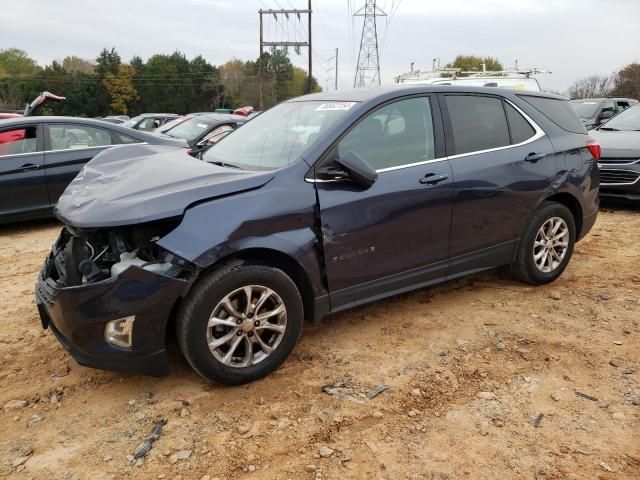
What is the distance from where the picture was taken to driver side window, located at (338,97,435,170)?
134 inches

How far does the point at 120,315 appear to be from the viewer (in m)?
2.66

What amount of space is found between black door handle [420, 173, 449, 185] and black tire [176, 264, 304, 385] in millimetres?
1218

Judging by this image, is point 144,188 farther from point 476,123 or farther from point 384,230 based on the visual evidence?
point 476,123

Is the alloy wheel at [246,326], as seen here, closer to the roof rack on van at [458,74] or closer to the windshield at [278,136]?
the windshield at [278,136]

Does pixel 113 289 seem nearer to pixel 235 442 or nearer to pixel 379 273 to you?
pixel 235 442

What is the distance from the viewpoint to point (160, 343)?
9.12 ft

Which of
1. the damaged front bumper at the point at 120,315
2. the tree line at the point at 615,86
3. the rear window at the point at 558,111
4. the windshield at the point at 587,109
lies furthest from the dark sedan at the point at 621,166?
the tree line at the point at 615,86

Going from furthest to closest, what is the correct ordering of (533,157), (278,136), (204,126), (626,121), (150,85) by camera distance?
(150,85), (204,126), (626,121), (533,157), (278,136)

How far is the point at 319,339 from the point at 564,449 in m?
1.67

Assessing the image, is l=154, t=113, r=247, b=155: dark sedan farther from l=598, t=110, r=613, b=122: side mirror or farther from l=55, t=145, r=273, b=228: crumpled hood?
l=598, t=110, r=613, b=122: side mirror

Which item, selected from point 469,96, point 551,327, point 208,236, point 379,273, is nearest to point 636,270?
point 551,327

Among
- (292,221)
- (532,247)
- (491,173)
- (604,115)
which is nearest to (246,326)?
(292,221)

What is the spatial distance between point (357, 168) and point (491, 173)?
4.44 ft

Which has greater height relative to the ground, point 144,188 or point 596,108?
point 596,108
